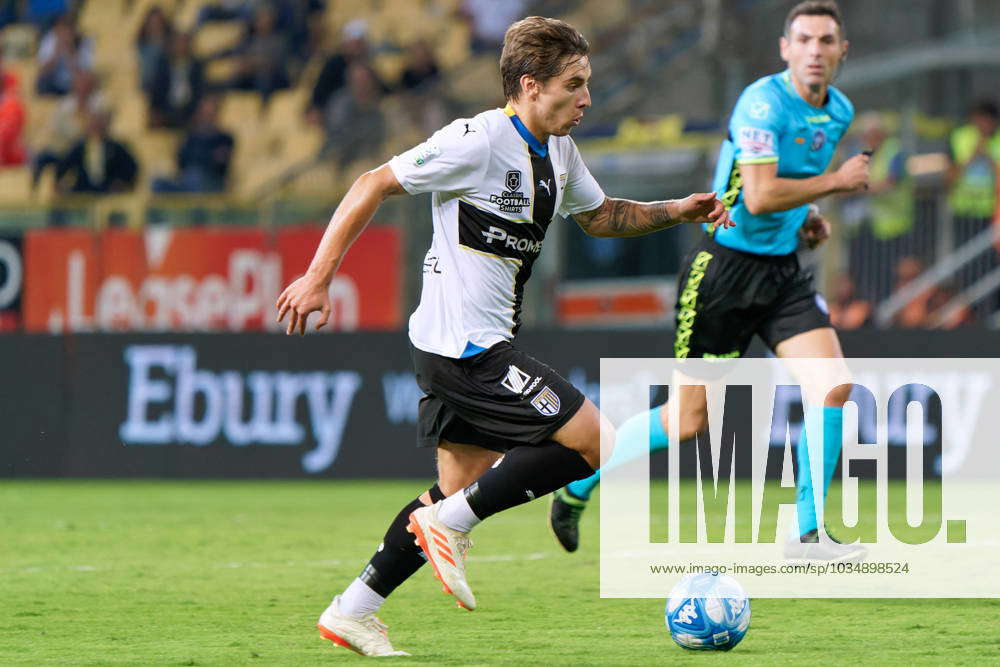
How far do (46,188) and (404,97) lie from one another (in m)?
3.83

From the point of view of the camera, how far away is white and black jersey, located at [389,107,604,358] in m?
5.75

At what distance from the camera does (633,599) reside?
720cm

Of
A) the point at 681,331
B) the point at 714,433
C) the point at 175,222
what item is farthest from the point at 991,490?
the point at 175,222

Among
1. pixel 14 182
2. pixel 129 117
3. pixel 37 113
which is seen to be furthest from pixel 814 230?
pixel 37 113

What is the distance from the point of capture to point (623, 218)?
6375 millimetres

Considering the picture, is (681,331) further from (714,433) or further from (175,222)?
(175,222)

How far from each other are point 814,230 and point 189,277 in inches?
310

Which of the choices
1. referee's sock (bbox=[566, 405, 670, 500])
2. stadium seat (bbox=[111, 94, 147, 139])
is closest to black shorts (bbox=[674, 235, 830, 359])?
referee's sock (bbox=[566, 405, 670, 500])

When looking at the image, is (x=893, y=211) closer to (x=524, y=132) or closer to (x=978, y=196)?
(x=978, y=196)

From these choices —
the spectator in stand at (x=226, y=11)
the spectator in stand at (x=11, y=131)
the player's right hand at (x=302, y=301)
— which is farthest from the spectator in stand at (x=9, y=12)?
the player's right hand at (x=302, y=301)

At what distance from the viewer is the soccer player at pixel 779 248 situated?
7742mm

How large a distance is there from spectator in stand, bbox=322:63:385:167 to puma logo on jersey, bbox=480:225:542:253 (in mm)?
11398

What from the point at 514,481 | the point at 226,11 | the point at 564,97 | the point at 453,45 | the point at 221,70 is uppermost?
the point at 226,11

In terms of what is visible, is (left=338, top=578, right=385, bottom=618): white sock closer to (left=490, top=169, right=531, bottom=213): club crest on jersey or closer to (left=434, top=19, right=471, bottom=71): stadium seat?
(left=490, top=169, right=531, bottom=213): club crest on jersey
